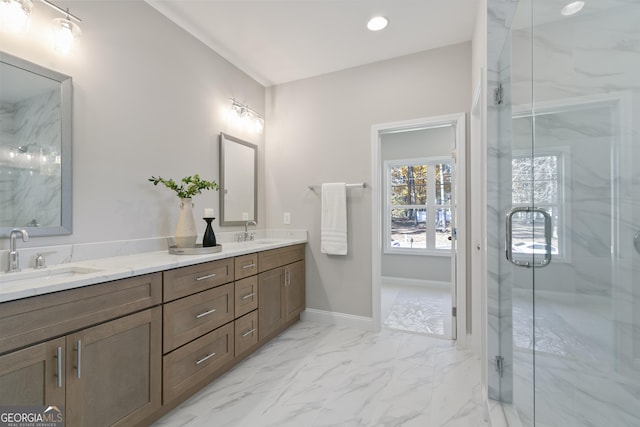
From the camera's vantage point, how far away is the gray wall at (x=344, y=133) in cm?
257

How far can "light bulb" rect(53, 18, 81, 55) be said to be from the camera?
1.51 meters

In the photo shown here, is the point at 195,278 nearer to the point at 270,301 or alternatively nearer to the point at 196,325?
the point at 196,325

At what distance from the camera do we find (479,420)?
60.8 inches

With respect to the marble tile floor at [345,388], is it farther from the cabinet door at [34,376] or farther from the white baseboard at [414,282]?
the white baseboard at [414,282]

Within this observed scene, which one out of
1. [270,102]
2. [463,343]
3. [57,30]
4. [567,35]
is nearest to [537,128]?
[567,35]

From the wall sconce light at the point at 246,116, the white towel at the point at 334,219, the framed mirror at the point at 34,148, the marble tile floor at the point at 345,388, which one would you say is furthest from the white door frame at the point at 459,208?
the framed mirror at the point at 34,148


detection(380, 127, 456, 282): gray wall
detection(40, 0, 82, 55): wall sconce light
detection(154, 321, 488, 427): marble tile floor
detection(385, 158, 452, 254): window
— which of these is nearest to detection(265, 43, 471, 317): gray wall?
detection(154, 321, 488, 427): marble tile floor

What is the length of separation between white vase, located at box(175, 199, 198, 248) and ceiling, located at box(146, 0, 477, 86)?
1464 millimetres

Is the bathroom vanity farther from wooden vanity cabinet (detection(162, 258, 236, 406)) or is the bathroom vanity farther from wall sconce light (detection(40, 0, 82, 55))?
wall sconce light (detection(40, 0, 82, 55))

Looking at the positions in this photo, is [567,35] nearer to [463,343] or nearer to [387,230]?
[463,343]

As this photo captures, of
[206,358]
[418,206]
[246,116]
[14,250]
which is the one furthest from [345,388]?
[418,206]

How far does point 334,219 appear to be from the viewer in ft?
9.29

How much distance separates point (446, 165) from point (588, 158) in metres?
3.87

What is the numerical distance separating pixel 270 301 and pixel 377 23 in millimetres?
2464
